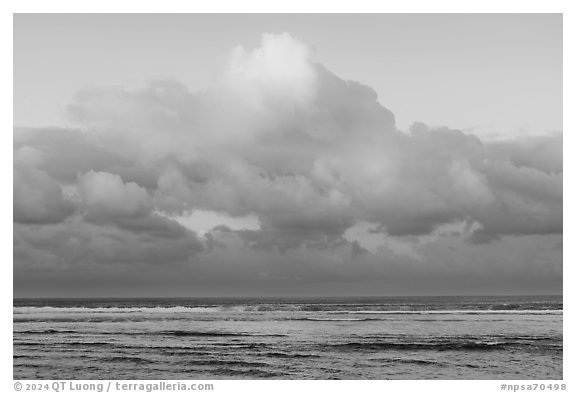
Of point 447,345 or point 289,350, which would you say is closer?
point 289,350

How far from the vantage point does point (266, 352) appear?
36.5 metres

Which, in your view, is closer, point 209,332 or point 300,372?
point 300,372

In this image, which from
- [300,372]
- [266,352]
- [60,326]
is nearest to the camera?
[300,372]

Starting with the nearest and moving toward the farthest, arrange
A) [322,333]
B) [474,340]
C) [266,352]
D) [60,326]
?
[266,352] < [474,340] < [322,333] < [60,326]

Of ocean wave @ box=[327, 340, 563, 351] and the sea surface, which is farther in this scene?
ocean wave @ box=[327, 340, 563, 351]

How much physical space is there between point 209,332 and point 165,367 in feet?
51.0

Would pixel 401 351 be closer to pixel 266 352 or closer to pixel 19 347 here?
pixel 266 352

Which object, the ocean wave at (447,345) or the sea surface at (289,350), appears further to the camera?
the ocean wave at (447,345)

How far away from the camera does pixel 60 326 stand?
51.7 meters
